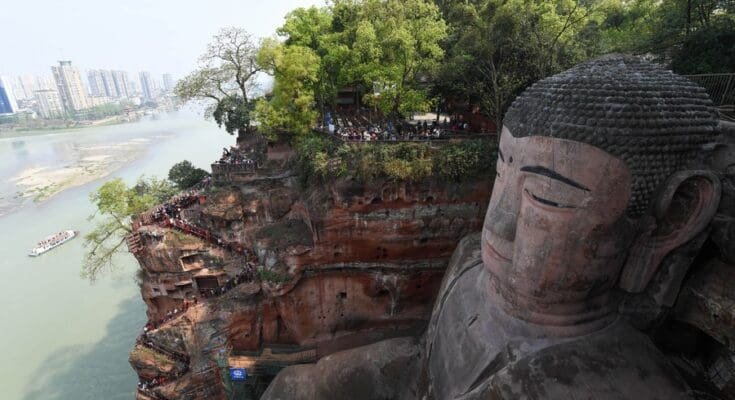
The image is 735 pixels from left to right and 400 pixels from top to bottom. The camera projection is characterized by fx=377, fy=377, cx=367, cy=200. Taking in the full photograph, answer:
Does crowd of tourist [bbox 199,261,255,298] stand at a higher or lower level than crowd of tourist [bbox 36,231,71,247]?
higher

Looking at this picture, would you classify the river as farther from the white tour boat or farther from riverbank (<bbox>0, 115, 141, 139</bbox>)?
riverbank (<bbox>0, 115, 141, 139</bbox>)

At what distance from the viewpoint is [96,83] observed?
148 m

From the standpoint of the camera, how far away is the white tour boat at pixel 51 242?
28.6 metres

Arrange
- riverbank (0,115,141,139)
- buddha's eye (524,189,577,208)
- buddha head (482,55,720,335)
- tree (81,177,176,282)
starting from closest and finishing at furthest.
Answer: buddha head (482,55,720,335)
buddha's eye (524,189,577,208)
tree (81,177,176,282)
riverbank (0,115,141,139)

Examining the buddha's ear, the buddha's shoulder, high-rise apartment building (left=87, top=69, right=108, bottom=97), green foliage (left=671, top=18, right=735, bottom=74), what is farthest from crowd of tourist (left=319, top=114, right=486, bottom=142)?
high-rise apartment building (left=87, top=69, right=108, bottom=97)

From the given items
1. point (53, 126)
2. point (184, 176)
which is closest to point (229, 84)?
point (184, 176)

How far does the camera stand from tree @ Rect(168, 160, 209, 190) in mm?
20359

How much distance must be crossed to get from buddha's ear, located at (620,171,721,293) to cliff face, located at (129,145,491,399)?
728 cm

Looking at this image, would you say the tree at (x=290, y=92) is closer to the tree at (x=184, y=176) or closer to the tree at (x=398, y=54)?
the tree at (x=398, y=54)

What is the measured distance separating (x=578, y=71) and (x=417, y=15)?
10.9 meters

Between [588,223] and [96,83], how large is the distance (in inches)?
7305

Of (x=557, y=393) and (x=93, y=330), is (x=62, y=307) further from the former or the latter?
(x=557, y=393)

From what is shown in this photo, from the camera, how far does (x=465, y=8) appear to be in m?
11.9

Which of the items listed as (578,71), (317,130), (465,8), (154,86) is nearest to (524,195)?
(578,71)
